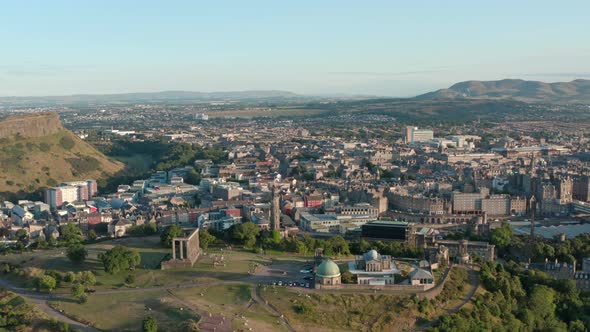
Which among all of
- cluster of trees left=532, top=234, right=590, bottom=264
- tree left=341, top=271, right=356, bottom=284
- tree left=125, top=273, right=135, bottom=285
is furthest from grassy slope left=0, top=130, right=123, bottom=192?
cluster of trees left=532, top=234, right=590, bottom=264

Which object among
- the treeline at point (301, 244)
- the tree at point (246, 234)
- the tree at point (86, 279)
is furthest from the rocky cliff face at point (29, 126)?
the tree at point (86, 279)

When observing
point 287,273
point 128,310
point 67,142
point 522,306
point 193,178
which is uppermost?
point 67,142

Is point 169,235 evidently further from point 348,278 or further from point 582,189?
point 582,189

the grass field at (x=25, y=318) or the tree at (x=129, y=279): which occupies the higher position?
the tree at (x=129, y=279)

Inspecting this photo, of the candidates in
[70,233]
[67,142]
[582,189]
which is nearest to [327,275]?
[70,233]

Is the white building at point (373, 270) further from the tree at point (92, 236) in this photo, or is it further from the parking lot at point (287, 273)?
the tree at point (92, 236)

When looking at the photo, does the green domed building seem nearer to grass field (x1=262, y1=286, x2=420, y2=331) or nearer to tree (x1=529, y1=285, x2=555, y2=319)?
grass field (x1=262, y1=286, x2=420, y2=331)
